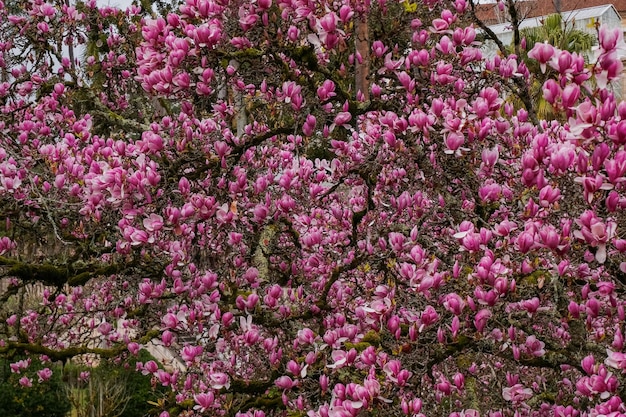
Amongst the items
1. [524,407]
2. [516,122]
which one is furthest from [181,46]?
[524,407]

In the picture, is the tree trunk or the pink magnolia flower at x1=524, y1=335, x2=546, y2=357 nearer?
the pink magnolia flower at x1=524, y1=335, x2=546, y2=357

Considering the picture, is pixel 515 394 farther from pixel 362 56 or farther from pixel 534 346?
pixel 362 56

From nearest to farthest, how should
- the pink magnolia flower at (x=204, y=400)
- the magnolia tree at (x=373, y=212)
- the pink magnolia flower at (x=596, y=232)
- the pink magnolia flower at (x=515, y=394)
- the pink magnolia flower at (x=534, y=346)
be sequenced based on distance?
the pink magnolia flower at (x=596, y=232) < the magnolia tree at (x=373, y=212) < the pink magnolia flower at (x=534, y=346) < the pink magnolia flower at (x=515, y=394) < the pink magnolia flower at (x=204, y=400)

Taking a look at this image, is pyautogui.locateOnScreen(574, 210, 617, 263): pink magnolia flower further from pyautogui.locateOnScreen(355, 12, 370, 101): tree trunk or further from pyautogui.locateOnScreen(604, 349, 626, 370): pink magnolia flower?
pyautogui.locateOnScreen(355, 12, 370, 101): tree trunk

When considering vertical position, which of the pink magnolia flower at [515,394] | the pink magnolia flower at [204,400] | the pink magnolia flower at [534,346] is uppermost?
the pink magnolia flower at [534,346]

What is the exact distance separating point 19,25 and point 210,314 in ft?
10.4

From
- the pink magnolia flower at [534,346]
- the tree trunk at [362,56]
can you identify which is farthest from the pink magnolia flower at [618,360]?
the tree trunk at [362,56]

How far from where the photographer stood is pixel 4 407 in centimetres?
1016

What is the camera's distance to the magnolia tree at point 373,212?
2.46 meters

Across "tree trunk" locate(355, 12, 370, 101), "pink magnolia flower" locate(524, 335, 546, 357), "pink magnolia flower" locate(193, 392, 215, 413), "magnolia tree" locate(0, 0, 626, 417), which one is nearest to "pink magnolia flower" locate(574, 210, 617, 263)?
"magnolia tree" locate(0, 0, 626, 417)

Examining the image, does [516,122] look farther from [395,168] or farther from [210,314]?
[210,314]

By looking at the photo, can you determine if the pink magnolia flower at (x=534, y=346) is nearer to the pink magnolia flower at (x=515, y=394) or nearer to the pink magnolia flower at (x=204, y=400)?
the pink magnolia flower at (x=515, y=394)

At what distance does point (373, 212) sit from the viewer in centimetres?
436

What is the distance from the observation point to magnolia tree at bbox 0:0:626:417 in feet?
8.06
